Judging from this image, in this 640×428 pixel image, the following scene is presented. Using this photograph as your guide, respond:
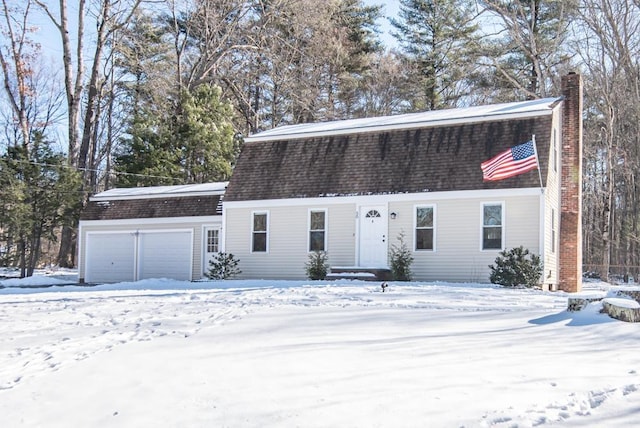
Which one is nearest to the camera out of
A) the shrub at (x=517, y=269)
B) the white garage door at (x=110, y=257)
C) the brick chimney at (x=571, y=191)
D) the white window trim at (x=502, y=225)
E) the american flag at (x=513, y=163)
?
the shrub at (x=517, y=269)

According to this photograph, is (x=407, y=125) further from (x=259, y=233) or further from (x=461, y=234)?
(x=259, y=233)

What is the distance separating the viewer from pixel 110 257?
82.9 feet

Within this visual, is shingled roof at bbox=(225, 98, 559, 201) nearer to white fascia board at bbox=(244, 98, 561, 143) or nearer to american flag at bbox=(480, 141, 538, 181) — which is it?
white fascia board at bbox=(244, 98, 561, 143)

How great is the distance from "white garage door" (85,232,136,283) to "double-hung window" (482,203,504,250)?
1298 cm

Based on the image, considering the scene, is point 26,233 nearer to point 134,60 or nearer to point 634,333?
point 134,60

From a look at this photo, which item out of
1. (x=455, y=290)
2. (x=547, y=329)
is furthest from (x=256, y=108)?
(x=547, y=329)

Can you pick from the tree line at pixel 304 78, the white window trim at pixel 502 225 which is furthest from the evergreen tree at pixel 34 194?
the white window trim at pixel 502 225

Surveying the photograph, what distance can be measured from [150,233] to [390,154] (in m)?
9.66

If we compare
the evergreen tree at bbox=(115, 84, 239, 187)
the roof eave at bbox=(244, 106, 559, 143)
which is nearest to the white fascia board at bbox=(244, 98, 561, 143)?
the roof eave at bbox=(244, 106, 559, 143)

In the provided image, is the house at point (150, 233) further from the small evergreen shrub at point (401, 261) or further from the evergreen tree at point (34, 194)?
the small evergreen shrub at point (401, 261)

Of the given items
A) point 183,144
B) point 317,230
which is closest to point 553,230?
point 317,230

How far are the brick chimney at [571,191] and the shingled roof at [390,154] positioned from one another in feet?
5.40

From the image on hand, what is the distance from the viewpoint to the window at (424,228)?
63.6 feet

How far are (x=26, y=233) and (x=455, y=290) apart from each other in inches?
702
